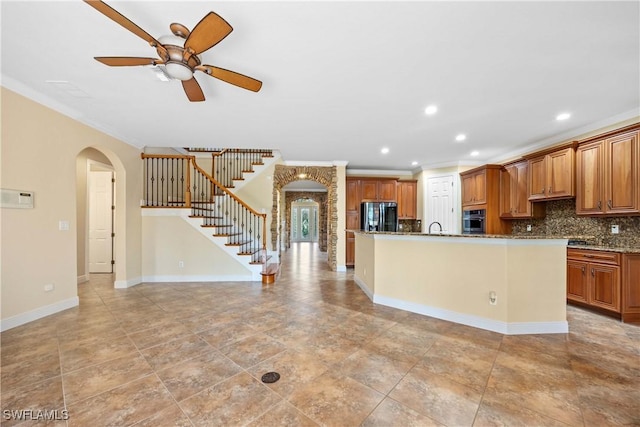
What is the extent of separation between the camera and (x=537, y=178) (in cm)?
445

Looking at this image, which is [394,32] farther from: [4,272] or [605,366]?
[4,272]

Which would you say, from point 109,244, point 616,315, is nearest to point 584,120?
point 616,315

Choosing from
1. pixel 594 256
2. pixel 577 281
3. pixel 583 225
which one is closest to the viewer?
pixel 594 256

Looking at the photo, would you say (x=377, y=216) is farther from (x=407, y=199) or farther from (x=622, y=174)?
(x=622, y=174)

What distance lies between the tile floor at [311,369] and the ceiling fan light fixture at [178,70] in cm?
248

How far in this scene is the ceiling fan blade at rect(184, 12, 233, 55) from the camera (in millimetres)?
1554

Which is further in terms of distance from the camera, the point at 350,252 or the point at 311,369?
the point at 350,252

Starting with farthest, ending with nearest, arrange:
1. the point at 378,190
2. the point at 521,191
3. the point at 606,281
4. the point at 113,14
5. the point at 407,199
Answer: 1. the point at 407,199
2. the point at 378,190
3. the point at 521,191
4. the point at 606,281
5. the point at 113,14

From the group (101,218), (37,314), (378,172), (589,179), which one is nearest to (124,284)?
(37,314)

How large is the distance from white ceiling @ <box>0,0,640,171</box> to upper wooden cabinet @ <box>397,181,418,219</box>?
2676mm

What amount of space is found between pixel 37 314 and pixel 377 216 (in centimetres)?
616

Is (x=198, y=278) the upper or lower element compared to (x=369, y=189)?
lower

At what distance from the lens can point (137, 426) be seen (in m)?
1.46

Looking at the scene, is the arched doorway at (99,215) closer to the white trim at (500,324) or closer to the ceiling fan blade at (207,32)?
the ceiling fan blade at (207,32)
